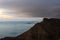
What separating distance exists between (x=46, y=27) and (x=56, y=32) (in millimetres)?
3521

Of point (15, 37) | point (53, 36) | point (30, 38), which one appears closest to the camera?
point (53, 36)

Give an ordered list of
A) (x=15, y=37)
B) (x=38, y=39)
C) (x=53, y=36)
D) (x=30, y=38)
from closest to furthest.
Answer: (x=53, y=36)
(x=38, y=39)
(x=30, y=38)
(x=15, y=37)

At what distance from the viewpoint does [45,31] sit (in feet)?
131

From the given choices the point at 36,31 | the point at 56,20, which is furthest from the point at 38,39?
the point at 56,20

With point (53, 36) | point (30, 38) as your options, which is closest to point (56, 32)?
point (53, 36)

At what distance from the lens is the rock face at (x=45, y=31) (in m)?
38.3

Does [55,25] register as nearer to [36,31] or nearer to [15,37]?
[36,31]

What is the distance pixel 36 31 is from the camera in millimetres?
41656

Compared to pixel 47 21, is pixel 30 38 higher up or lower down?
lower down

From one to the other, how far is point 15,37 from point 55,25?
1120cm

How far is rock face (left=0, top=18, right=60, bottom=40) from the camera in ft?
126

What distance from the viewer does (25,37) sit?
45.2m

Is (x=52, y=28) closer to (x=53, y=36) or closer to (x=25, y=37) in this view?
(x=53, y=36)

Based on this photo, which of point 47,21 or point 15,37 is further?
point 15,37
